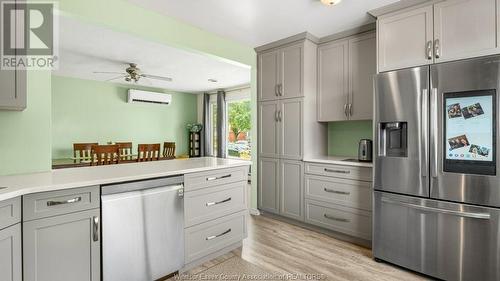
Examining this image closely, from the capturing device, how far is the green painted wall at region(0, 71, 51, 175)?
1750mm

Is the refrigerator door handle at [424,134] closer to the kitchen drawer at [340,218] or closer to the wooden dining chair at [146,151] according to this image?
the kitchen drawer at [340,218]

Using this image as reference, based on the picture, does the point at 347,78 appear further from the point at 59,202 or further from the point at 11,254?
the point at 11,254

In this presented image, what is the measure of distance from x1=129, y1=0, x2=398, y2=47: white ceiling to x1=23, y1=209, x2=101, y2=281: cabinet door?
196cm

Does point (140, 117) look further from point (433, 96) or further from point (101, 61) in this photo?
point (433, 96)

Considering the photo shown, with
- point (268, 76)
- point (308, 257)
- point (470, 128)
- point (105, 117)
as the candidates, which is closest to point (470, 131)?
point (470, 128)

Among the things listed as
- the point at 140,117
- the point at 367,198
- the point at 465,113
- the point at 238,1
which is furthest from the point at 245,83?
the point at 465,113

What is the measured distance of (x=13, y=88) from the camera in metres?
1.54

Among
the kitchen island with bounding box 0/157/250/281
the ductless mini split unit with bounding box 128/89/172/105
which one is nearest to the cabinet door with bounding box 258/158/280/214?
the kitchen island with bounding box 0/157/250/281

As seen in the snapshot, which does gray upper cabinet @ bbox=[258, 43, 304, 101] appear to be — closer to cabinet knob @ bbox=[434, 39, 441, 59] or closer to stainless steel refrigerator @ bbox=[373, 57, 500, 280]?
stainless steel refrigerator @ bbox=[373, 57, 500, 280]

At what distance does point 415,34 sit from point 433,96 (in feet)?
1.94

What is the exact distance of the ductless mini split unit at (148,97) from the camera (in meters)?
6.08

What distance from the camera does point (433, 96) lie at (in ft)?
6.48

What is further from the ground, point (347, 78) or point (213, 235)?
point (347, 78)

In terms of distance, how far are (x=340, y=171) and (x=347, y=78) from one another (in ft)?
3.64
